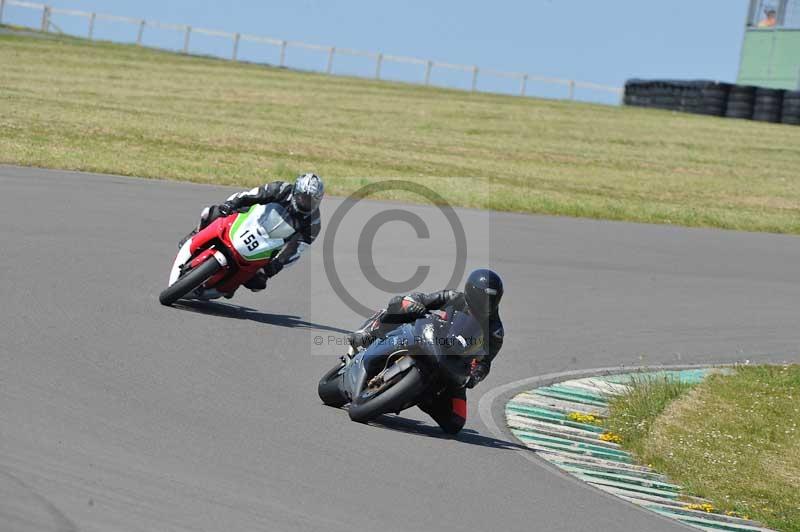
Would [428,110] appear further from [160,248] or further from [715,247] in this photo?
[160,248]

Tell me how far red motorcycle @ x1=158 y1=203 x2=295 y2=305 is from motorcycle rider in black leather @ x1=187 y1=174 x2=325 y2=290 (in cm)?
6

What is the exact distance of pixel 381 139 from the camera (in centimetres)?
3522

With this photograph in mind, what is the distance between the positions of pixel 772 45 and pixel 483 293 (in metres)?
46.1

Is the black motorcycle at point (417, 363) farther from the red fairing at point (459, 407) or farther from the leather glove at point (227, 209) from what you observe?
the leather glove at point (227, 209)

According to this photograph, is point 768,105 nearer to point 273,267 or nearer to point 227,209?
point 273,267

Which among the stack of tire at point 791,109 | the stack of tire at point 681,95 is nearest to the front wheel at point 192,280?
the stack of tire at point 791,109

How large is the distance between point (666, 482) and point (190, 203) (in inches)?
455

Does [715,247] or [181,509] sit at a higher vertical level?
[715,247]

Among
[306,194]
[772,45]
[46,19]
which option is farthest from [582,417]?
[46,19]

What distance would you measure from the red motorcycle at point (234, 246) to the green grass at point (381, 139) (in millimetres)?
10069

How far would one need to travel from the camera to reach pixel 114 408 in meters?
8.03

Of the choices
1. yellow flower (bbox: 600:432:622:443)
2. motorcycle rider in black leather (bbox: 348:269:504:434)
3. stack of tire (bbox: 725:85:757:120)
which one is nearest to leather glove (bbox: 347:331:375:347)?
motorcycle rider in black leather (bbox: 348:269:504:434)

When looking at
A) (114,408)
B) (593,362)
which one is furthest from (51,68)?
(114,408)

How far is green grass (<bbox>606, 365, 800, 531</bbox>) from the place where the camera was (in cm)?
902
